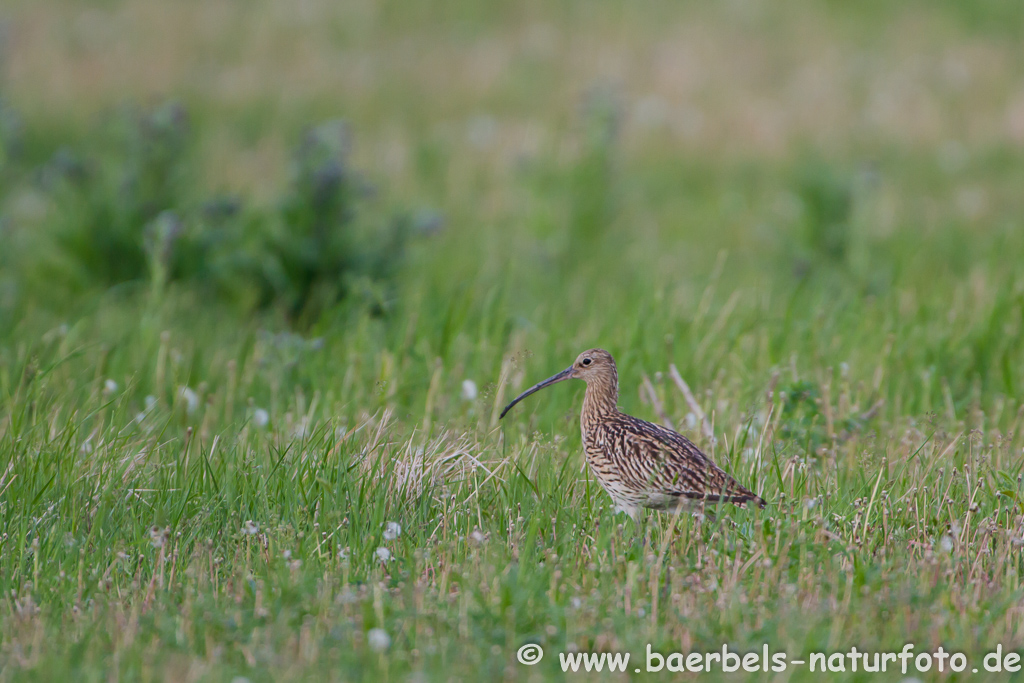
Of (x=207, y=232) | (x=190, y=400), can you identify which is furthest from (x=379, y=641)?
(x=207, y=232)

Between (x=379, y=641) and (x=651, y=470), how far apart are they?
146cm

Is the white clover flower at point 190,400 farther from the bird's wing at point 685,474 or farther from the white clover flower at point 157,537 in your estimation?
the bird's wing at point 685,474

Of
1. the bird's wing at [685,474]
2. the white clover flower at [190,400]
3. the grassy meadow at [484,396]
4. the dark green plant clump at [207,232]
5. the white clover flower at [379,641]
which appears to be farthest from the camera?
the dark green plant clump at [207,232]

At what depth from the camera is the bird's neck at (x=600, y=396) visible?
5.10m

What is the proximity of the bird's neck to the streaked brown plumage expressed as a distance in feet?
0.46

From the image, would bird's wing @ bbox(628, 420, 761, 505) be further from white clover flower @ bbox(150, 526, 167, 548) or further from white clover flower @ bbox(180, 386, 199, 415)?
white clover flower @ bbox(180, 386, 199, 415)

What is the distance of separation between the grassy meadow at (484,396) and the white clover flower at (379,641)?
0.07 feet

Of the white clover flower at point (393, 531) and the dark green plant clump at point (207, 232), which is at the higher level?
the white clover flower at point (393, 531)

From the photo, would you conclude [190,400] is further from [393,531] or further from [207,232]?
[207,232]

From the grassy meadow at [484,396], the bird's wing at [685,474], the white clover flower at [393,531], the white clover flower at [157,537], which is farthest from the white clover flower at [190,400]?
the bird's wing at [685,474]

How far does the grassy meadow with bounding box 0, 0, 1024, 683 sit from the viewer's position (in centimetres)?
365

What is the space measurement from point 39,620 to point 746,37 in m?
18.8

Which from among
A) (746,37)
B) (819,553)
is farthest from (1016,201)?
(819,553)

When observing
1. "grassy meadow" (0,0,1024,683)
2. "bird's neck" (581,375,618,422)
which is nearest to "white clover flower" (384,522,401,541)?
"grassy meadow" (0,0,1024,683)
